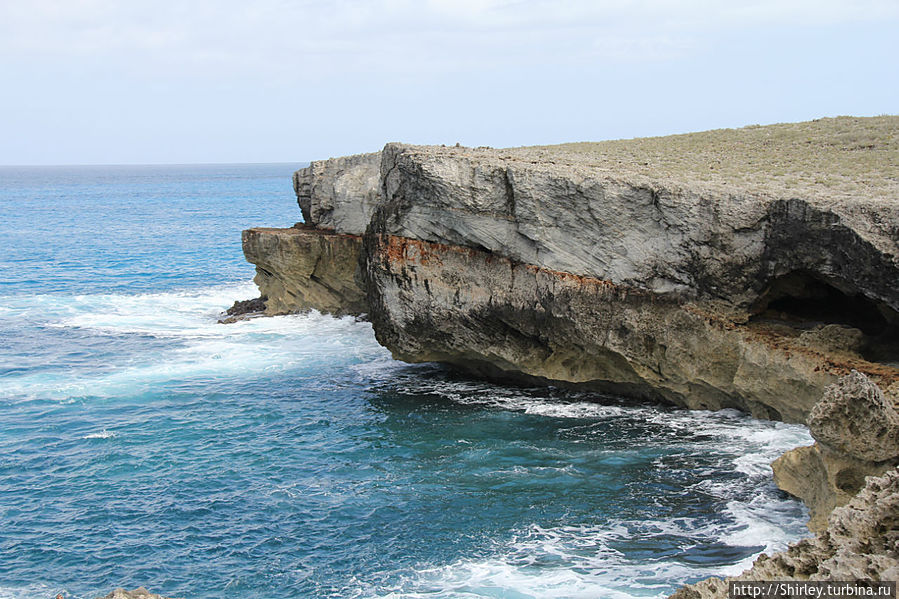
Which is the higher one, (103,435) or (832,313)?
(832,313)

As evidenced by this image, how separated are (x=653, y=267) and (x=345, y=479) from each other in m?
10.8

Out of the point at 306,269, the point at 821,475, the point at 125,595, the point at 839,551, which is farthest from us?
the point at 306,269

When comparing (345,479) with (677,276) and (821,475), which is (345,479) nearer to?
(677,276)

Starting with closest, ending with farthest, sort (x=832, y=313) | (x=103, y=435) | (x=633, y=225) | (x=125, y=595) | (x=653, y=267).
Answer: (x=125, y=595) < (x=832, y=313) < (x=653, y=267) < (x=633, y=225) < (x=103, y=435)

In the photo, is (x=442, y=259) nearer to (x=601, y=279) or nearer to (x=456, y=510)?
(x=601, y=279)

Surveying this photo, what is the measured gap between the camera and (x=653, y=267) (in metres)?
23.9

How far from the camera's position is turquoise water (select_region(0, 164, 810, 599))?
656 inches

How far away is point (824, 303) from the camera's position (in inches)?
949

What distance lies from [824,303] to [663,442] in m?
6.68

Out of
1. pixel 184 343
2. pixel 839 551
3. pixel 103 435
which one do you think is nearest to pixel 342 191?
pixel 184 343

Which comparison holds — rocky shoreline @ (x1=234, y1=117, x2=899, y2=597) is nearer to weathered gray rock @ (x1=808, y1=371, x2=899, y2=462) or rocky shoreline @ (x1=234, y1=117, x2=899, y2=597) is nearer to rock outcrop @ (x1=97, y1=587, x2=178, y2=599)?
weathered gray rock @ (x1=808, y1=371, x2=899, y2=462)

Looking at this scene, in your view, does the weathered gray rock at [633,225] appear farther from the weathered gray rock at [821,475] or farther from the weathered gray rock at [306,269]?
the weathered gray rock at [306,269]

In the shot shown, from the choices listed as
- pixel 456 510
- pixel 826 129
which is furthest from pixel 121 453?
pixel 826 129

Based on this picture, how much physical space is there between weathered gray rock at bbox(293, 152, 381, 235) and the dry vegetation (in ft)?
26.0
